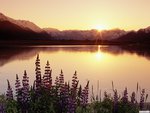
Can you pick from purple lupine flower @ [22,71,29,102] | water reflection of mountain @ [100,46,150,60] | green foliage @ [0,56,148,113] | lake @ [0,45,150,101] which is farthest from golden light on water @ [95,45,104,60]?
purple lupine flower @ [22,71,29,102]

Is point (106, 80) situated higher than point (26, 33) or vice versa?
point (26, 33)

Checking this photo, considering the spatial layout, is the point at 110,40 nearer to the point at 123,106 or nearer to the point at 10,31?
the point at 10,31

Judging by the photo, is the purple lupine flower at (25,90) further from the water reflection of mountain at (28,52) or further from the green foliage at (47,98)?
the water reflection of mountain at (28,52)

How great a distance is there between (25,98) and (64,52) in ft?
54.8

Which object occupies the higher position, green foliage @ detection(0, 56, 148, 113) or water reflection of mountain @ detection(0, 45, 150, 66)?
green foliage @ detection(0, 56, 148, 113)

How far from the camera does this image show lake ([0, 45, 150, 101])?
17.7 metres

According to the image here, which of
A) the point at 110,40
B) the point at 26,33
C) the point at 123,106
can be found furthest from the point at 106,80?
the point at 123,106

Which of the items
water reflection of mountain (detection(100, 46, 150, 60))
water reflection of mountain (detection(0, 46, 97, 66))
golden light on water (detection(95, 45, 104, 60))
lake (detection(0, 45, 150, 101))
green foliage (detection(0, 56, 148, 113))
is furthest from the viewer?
golden light on water (detection(95, 45, 104, 60))

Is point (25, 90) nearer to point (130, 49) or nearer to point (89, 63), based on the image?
point (89, 63)

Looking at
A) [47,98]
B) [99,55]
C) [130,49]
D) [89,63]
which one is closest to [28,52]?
[89,63]

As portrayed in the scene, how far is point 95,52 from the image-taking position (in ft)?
71.7

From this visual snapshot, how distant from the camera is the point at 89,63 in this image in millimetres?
21953

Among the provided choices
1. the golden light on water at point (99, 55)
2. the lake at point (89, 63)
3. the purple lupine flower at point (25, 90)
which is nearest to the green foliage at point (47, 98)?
the purple lupine flower at point (25, 90)

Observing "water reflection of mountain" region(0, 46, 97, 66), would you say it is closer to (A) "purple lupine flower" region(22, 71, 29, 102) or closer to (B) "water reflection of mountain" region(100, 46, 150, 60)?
(B) "water reflection of mountain" region(100, 46, 150, 60)
